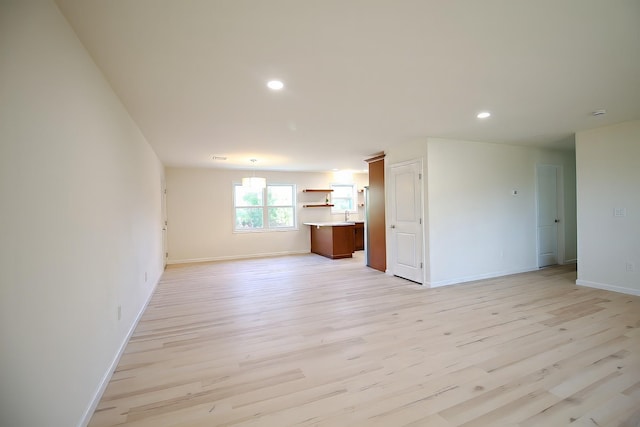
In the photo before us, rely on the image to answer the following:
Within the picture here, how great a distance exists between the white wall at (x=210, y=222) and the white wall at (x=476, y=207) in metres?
3.77

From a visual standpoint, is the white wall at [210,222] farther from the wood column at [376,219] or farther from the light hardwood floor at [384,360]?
the light hardwood floor at [384,360]

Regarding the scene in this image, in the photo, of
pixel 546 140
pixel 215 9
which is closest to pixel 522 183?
pixel 546 140

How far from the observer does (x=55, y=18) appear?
151cm

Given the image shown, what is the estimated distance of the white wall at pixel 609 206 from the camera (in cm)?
402

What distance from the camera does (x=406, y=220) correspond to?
16.6 ft

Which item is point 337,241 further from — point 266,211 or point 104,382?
point 104,382

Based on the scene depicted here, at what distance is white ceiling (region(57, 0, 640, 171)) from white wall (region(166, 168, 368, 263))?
11.4ft

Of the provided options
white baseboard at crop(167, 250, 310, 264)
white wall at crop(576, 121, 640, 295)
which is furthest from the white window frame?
white wall at crop(576, 121, 640, 295)

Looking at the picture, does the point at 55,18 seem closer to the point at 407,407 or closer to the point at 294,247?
the point at 407,407

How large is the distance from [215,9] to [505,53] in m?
1.99

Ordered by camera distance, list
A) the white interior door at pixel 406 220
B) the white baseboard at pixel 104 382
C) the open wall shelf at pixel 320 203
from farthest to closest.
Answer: the open wall shelf at pixel 320 203
the white interior door at pixel 406 220
the white baseboard at pixel 104 382

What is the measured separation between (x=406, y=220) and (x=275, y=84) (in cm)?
340

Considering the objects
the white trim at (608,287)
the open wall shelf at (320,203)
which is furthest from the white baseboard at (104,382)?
the white trim at (608,287)

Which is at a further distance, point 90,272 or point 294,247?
point 294,247
